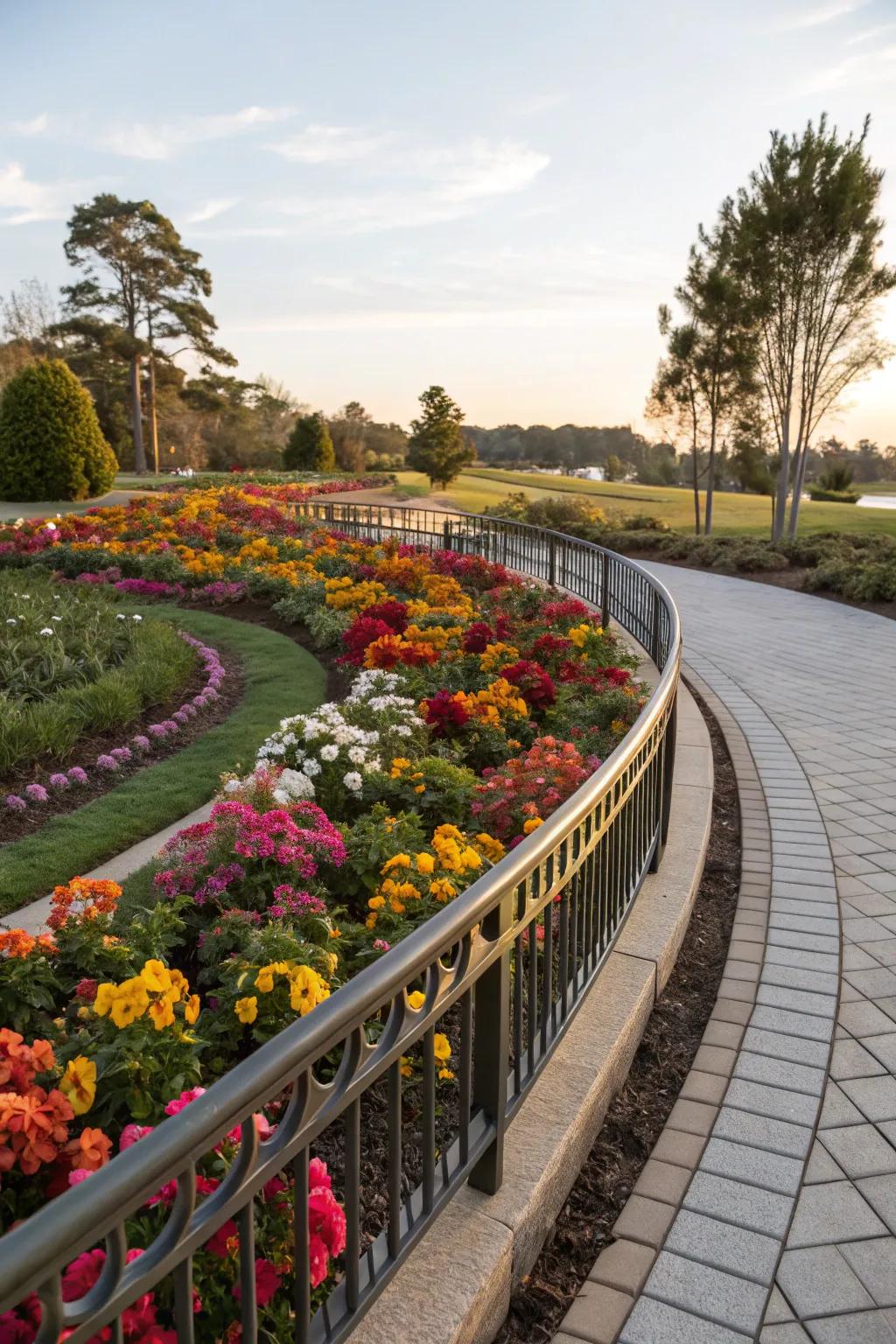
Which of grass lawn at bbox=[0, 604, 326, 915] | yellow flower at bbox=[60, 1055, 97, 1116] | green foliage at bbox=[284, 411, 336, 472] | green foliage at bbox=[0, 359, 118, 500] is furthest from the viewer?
green foliage at bbox=[284, 411, 336, 472]

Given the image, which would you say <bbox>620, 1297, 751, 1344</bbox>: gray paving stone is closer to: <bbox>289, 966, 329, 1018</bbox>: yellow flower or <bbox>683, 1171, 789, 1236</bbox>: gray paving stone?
<bbox>683, 1171, 789, 1236</bbox>: gray paving stone

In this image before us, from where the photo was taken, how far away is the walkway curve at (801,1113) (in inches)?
75.9

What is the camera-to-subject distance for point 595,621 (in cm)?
720

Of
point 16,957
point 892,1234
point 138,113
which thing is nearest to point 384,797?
point 16,957

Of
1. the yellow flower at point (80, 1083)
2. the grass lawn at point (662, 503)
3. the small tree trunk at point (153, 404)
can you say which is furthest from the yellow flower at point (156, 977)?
the small tree trunk at point (153, 404)

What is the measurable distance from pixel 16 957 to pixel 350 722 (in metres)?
2.73

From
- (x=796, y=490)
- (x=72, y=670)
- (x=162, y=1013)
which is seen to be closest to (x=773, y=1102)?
(x=162, y=1013)

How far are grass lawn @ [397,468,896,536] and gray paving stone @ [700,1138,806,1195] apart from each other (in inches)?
864

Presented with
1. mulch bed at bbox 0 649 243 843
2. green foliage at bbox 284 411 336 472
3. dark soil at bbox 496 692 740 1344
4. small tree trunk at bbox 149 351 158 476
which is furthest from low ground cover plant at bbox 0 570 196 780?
green foliage at bbox 284 411 336 472

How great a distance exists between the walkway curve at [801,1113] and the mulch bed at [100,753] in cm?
372

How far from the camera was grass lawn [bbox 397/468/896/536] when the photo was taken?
28.7 metres

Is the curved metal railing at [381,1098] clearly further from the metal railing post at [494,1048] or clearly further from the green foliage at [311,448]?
the green foliage at [311,448]

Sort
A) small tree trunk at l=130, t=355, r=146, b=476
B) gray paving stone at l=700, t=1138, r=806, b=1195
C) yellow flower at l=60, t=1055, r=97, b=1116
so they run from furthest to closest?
small tree trunk at l=130, t=355, r=146, b=476, gray paving stone at l=700, t=1138, r=806, b=1195, yellow flower at l=60, t=1055, r=97, b=1116

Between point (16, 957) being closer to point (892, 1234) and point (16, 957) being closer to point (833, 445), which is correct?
point (892, 1234)
